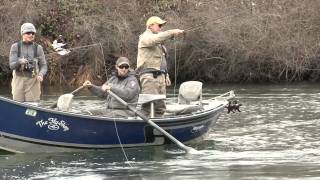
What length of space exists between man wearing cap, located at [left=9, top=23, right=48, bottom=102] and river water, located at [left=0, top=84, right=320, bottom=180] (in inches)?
41.2

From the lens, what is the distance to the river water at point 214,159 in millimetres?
9812

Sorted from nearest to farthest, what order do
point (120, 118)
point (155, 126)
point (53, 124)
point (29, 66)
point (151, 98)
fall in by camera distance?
1. point (53, 124)
2. point (120, 118)
3. point (155, 126)
4. point (29, 66)
5. point (151, 98)

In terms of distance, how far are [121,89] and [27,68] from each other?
1.48m

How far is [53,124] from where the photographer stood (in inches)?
428

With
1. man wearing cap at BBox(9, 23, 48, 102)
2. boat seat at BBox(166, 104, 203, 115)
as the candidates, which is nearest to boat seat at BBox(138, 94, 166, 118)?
boat seat at BBox(166, 104, 203, 115)

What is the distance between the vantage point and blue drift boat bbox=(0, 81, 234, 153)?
422 inches

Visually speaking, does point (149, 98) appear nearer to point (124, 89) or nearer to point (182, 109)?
point (124, 89)

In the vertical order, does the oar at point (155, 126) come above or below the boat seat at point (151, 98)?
below

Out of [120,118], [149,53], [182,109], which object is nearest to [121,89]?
[120,118]

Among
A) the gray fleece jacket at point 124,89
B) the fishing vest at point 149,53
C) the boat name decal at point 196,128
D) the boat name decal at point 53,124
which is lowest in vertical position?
the boat name decal at point 196,128

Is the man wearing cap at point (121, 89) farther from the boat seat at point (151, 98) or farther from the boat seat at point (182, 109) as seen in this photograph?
the boat seat at point (182, 109)

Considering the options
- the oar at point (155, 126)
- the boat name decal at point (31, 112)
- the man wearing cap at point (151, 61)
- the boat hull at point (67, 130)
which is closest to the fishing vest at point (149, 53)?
the man wearing cap at point (151, 61)

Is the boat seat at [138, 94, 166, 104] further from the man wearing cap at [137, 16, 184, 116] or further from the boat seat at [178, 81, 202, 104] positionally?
the boat seat at [178, 81, 202, 104]

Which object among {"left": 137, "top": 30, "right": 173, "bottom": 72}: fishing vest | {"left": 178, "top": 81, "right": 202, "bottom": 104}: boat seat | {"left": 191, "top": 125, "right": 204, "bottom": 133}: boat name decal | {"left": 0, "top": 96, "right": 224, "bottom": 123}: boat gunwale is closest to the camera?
{"left": 0, "top": 96, "right": 224, "bottom": 123}: boat gunwale
